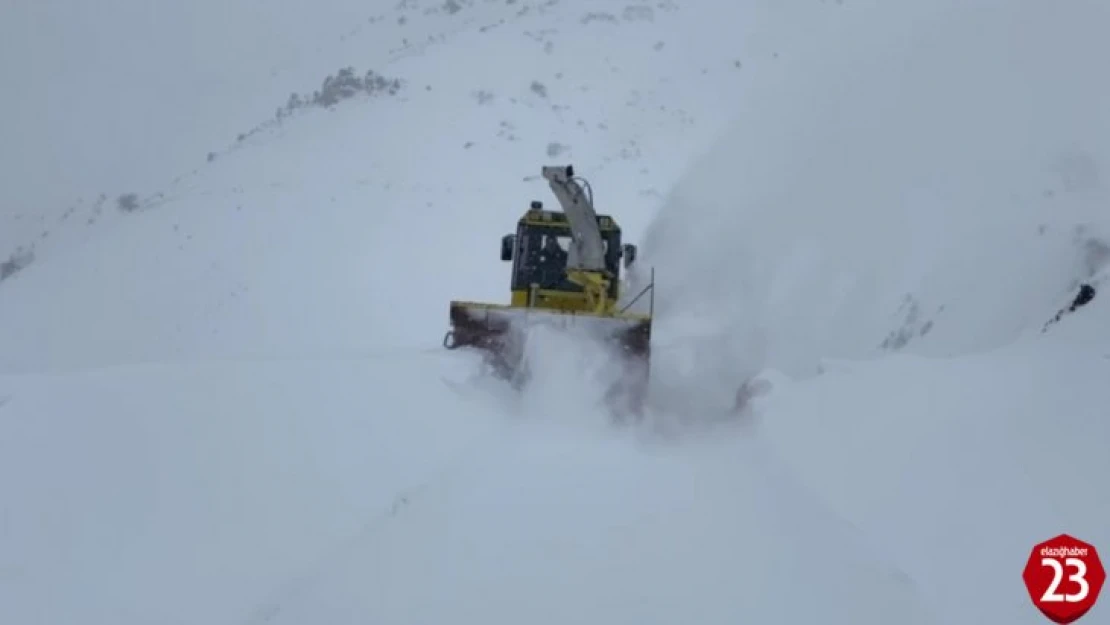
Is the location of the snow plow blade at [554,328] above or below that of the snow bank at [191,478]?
above

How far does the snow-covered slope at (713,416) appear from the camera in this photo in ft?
15.0

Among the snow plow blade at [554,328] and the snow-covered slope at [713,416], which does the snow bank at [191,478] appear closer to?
the snow-covered slope at [713,416]

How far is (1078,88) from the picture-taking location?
9.14 metres

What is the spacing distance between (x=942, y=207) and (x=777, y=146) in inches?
243

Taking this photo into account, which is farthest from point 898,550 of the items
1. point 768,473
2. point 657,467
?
point 657,467

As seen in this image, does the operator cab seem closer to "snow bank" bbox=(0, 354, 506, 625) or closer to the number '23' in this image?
"snow bank" bbox=(0, 354, 506, 625)

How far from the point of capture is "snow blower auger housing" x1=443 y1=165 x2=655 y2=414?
10570 millimetres

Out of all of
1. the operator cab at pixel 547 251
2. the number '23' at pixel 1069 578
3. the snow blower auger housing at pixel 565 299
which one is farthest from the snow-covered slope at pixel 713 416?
the operator cab at pixel 547 251

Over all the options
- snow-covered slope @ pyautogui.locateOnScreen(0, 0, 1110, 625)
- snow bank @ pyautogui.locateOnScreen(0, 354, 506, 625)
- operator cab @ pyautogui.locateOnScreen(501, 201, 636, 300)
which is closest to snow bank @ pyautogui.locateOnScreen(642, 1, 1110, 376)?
snow-covered slope @ pyautogui.locateOnScreen(0, 0, 1110, 625)

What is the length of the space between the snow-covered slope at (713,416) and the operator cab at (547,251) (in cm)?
147

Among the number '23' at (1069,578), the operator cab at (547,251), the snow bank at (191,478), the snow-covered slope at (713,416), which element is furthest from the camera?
the operator cab at (547,251)

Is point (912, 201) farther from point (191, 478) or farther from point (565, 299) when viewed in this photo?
point (191, 478)

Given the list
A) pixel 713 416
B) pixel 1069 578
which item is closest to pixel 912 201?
pixel 713 416

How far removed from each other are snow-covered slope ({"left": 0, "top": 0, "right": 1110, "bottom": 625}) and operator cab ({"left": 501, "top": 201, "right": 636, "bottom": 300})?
147 cm
